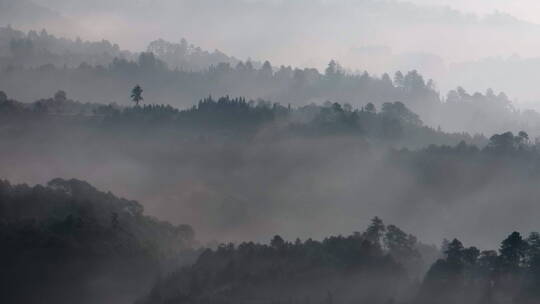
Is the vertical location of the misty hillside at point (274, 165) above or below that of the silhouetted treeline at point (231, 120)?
below

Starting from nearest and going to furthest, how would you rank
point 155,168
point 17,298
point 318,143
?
point 17,298, point 155,168, point 318,143

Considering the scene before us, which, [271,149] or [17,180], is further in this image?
[271,149]

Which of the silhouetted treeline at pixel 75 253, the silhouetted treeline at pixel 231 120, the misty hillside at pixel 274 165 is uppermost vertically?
the silhouetted treeline at pixel 231 120

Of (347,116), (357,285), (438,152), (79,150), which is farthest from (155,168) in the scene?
(357,285)

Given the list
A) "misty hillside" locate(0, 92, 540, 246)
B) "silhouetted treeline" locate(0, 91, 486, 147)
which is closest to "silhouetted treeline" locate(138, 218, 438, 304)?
"misty hillside" locate(0, 92, 540, 246)

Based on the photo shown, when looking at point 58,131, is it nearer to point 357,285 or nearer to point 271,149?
point 271,149

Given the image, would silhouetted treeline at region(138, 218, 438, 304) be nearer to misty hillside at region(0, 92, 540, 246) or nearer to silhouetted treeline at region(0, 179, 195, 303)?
silhouetted treeline at region(0, 179, 195, 303)

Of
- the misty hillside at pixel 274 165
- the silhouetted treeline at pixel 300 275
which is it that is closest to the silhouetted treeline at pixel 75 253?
the silhouetted treeline at pixel 300 275

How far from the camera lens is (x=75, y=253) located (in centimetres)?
8306

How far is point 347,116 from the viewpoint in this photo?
502 ft

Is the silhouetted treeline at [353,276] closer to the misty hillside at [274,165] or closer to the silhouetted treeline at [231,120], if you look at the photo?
the misty hillside at [274,165]

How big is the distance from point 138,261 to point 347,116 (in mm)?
75622

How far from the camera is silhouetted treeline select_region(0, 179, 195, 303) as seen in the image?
80.4 meters

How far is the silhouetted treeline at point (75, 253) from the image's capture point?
3167 inches
